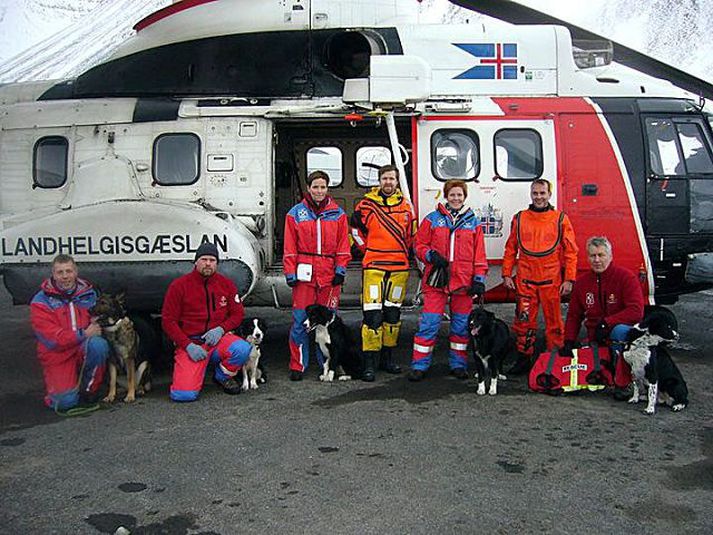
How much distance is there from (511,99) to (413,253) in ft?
6.68

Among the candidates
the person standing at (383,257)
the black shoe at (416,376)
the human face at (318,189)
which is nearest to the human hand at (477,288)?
the person standing at (383,257)

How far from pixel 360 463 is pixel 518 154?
3868 millimetres

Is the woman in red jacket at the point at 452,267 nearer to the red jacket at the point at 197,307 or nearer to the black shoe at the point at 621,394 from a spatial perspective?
the black shoe at the point at 621,394

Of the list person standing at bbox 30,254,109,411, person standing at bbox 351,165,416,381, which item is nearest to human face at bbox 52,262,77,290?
person standing at bbox 30,254,109,411

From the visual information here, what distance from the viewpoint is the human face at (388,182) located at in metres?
5.89

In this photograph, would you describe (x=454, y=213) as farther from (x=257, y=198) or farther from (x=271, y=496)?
(x=271, y=496)

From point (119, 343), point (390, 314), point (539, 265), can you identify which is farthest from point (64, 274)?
point (539, 265)

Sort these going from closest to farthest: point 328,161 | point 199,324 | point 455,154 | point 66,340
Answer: point 66,340
point 199,324
point 455,154
point 328,161

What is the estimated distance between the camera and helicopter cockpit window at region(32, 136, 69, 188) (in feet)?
22.1

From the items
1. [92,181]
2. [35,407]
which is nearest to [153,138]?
[92,181]

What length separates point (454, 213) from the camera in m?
5.79

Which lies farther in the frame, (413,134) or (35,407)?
(413,134)

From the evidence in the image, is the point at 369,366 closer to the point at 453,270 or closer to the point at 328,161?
the point at 453,270

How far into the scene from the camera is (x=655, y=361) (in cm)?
480
